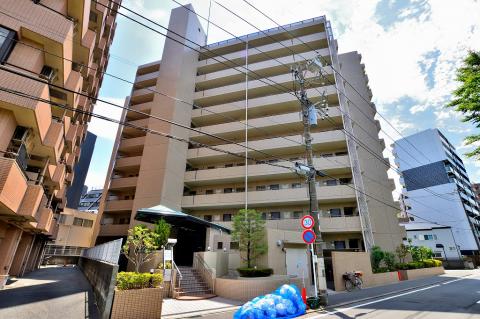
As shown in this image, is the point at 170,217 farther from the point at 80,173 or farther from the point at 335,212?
the point at 80,173

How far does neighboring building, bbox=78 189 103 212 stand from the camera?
196 feet

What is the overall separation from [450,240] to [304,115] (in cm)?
5329

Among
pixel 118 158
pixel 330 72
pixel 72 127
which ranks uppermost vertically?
pixel 330 72

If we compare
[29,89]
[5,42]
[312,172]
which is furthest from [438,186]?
[5,42]

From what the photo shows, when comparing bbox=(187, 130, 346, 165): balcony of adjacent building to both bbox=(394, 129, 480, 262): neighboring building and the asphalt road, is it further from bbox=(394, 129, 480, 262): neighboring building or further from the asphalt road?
bbox=(394, 129, 480, 262): neighboring building

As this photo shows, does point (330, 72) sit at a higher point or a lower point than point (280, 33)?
lower

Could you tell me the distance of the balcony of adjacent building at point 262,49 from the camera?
29031 millimetres

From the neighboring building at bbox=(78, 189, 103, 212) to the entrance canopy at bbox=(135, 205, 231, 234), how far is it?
51.8m

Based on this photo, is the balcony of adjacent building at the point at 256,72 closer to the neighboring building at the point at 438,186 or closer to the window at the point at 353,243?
the window at the point at 353,243

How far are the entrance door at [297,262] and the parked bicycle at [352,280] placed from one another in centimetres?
304

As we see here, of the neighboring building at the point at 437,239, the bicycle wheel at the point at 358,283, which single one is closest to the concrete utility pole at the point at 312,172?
the bicycle wheel at the point at 358,283

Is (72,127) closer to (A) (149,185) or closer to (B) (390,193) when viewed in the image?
(A) (149,185)

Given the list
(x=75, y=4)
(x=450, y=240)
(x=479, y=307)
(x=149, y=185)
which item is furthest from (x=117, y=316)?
(x=450, y=240)

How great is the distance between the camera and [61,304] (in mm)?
8953
